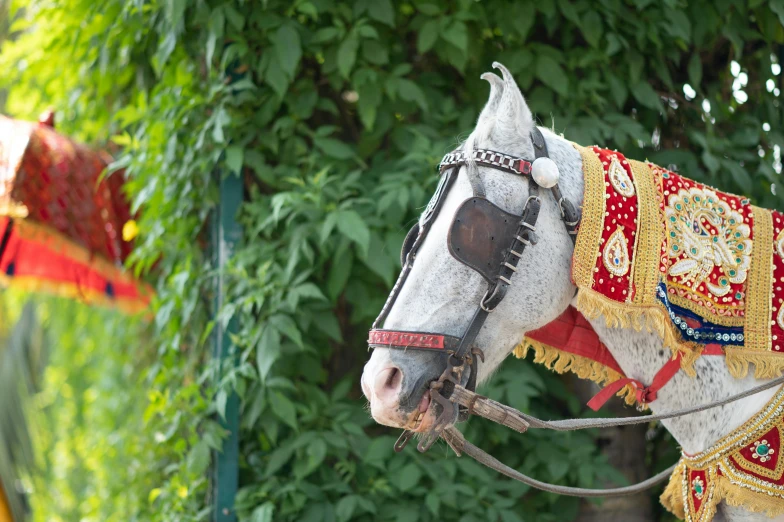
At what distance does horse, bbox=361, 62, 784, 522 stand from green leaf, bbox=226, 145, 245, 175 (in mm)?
1185

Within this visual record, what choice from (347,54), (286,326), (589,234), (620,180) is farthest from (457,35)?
(589,234)

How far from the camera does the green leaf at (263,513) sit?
2465 millimetres

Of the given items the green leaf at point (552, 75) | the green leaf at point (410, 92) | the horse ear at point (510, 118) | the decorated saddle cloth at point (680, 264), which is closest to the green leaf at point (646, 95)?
the green leaf at point (552, 75)

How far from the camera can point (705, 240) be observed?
1.61 m

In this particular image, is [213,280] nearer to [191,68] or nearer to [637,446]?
[191,68]

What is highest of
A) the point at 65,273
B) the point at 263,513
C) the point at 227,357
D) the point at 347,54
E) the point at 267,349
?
the point at 347,54

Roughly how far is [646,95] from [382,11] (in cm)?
93

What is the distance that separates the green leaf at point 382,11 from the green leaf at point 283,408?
1232 millimetres

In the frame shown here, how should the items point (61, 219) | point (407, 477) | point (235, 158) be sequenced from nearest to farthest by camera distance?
point (407, 477), point (235, 158), point (61, 219)

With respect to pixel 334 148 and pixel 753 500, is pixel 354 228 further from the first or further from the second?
pixel 753 500

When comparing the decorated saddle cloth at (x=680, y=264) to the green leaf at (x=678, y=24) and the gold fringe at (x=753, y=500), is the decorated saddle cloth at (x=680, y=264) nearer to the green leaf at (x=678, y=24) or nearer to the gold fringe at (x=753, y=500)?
the gold fringe at (x=753, y=500)

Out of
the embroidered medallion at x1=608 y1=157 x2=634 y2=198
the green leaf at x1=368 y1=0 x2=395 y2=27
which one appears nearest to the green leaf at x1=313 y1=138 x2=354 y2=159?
the green leaf at x1=368 y1=0 x2=395 y2=27

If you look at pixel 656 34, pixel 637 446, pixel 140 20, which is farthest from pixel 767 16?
pixel 140 20

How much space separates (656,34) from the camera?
2.69 m
